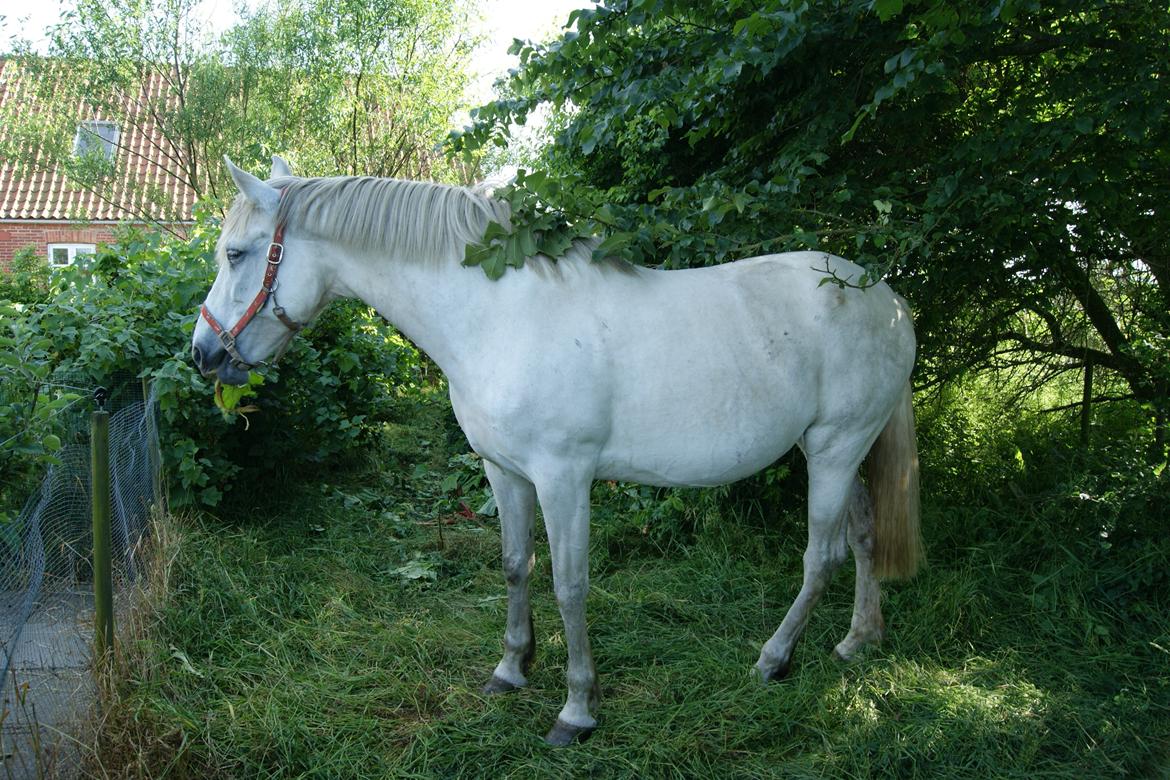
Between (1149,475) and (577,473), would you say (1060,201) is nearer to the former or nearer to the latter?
(1149,475)

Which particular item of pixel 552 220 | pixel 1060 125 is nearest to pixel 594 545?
pixel 552 220

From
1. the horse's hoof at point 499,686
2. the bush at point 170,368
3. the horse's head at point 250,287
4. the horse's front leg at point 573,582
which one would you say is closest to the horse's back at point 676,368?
the horse's front leg at point 573,582

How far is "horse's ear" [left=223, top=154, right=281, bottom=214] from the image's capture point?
2.52 m

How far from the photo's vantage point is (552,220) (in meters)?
2.71

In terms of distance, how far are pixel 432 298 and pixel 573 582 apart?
1.09m

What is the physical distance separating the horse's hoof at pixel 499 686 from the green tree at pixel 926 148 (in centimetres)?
162

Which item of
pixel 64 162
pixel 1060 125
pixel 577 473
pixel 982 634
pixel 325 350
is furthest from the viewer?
pixel 64 162

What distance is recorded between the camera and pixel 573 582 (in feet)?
8.98

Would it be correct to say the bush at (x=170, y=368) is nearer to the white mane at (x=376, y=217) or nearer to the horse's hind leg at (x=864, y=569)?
the white mane at (x=376, y=217)

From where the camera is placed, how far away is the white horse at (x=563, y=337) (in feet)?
8.43

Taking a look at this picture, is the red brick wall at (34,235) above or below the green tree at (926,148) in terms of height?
below

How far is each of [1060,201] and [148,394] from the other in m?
4.56

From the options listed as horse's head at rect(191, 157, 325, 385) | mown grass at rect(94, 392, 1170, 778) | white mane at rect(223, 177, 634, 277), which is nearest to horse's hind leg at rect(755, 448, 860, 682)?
mown grass at rect(94, 392, 1170, 778)

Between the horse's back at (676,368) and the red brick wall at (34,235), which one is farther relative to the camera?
the red brick wall at (34,235)
